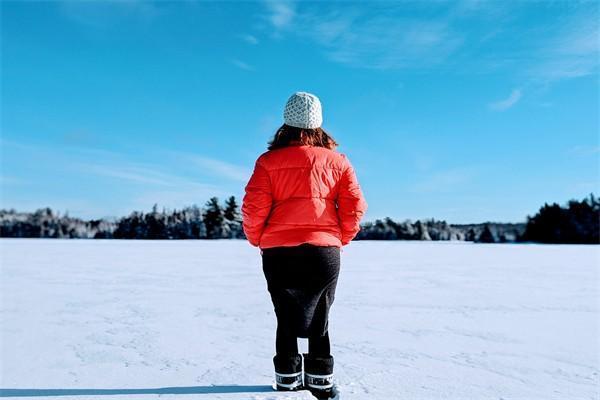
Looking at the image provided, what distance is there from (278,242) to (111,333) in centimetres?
197

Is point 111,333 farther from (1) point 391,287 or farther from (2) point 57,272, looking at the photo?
(2) point 57,272

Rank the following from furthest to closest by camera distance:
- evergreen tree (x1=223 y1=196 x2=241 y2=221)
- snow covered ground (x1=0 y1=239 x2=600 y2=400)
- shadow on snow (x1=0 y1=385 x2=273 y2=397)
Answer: evergreen tree (x1=223 y1=196 x2=241 y2=221)
snow covered ground (x1=0 y1=239 x2=600 y2=400)
shadow on snow (x1=0 y1=385 x2=273 y2=397)

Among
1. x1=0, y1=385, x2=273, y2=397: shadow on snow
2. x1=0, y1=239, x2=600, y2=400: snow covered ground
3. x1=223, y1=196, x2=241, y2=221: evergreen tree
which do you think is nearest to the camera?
x1=0, y1=385, x2=273, y2=397: shadow on snow

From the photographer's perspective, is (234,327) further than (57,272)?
No

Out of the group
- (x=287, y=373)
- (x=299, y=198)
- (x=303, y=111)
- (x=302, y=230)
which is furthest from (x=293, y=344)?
(x=303, y=111)

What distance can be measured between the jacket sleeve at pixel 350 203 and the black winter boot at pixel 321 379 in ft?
2.14

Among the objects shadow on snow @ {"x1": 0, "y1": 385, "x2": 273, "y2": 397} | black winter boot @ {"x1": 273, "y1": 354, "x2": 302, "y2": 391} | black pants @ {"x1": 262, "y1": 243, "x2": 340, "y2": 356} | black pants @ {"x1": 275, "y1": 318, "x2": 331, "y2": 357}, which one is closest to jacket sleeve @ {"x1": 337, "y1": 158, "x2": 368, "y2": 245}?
black pants @ {"x1": 262, "y1": 243, "x2": 340, "y2": 356}

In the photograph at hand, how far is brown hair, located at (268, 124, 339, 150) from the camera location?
2.36 metres

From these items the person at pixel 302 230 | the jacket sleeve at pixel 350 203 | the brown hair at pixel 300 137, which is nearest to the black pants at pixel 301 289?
the person at pixel 302 230

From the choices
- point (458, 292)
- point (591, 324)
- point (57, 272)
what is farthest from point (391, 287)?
point (57, 272)

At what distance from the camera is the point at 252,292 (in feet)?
18.8

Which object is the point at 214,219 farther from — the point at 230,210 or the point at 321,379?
the point at 321,379

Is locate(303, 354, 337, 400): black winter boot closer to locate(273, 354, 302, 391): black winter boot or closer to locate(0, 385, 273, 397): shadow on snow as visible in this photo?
locate(273, 354, 302, 391): black winter boot

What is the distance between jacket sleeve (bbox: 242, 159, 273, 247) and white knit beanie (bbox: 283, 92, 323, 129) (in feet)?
0.99
